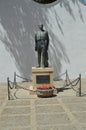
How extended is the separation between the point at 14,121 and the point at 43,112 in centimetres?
123

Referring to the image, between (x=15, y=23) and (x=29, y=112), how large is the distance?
27.6 feet

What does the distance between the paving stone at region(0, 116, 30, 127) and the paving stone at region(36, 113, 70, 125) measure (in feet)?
1.02

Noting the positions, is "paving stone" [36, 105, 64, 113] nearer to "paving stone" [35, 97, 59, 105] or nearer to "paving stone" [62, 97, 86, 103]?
"paving stone" [35, 97, 59, 105]

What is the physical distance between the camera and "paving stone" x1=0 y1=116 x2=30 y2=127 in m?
8.39

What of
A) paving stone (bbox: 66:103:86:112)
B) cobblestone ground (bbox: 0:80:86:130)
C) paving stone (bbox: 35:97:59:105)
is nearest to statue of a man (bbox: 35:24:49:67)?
cobblestone ground (bbox: 0:80:86:130)

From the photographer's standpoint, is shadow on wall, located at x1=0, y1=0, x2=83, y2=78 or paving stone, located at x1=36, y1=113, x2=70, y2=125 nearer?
paving stone, located at x1=36, y1=113, x2=70, y2=125

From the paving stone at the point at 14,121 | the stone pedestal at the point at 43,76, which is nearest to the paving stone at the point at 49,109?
the paving stone at the point at 14,121

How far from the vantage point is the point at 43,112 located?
966 cm

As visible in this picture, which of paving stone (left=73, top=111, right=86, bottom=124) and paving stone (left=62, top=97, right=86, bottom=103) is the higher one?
paving stone (left=62, top=97, right=86, bottom=103)

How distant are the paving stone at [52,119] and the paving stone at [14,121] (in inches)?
12.3

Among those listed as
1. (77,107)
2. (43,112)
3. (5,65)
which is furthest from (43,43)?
(5,65)

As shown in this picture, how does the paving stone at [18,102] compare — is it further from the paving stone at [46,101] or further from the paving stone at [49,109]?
the paving stone at [49,109]

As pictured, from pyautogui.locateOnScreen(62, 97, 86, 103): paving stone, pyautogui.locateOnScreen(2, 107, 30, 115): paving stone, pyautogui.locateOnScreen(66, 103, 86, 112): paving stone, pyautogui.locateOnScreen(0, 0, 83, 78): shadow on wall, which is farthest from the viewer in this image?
pyautogui.locateOnScreen(0, 0, 83, 78): shadow on wall

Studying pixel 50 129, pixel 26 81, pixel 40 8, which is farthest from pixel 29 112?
pixel 40 8
